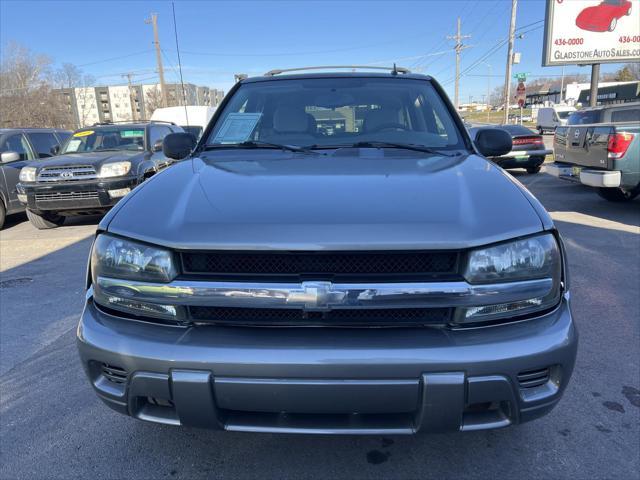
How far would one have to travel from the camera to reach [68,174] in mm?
7312

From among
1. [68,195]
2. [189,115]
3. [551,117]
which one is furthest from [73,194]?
[551,117]

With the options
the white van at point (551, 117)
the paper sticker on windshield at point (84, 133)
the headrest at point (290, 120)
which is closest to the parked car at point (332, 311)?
the headrest at point (290, 120)

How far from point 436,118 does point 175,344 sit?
212 cm

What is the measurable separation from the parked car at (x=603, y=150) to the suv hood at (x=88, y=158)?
296 inches

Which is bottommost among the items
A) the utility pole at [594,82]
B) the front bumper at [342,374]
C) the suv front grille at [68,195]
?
the suv front grille at [68,195]

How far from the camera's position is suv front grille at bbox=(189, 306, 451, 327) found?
1679mm

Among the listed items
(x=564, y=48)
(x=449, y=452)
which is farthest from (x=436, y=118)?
(x=564, y=48)

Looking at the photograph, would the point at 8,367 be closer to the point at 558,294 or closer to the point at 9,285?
the point at 9,285

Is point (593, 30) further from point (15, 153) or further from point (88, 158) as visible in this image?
point (15, 153)

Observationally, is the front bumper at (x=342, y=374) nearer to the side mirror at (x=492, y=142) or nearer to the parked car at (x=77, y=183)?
the side mirror at (x=492, y=142)

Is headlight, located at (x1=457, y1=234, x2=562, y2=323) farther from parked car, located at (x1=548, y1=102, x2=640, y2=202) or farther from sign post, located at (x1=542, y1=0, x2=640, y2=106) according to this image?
sign post, located at (x1=542, y1=0, x2=640, y2=106)

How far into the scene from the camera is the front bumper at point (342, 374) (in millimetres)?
1562

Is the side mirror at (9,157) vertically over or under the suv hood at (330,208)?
under

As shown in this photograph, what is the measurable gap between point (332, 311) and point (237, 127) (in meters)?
1.66
